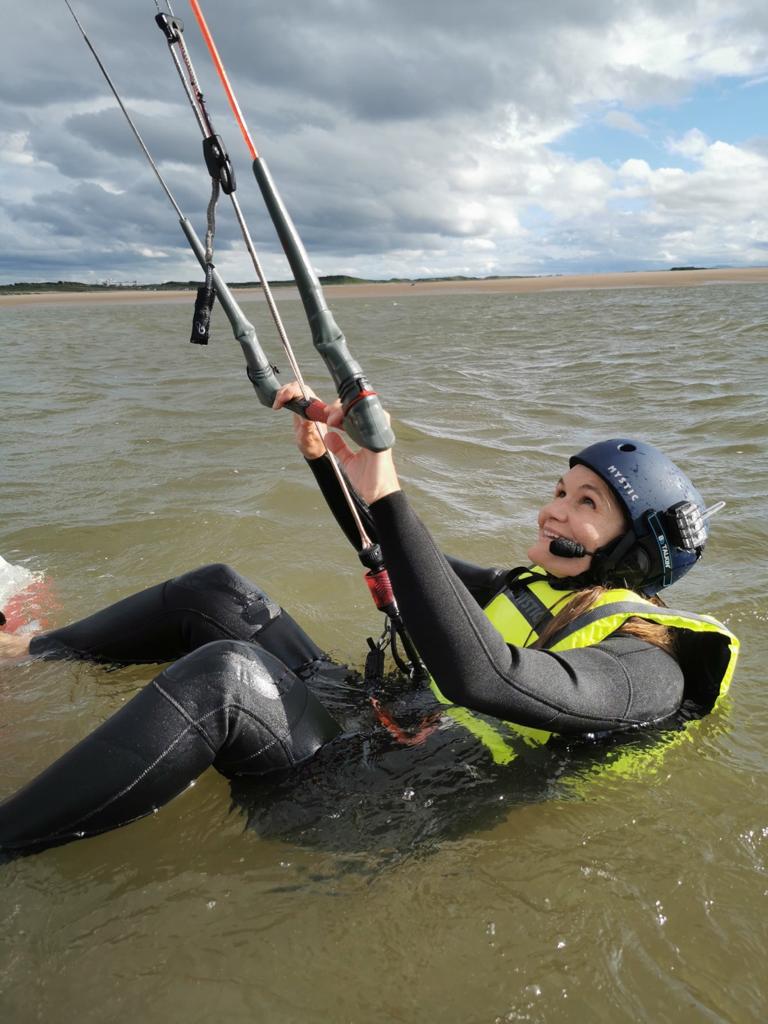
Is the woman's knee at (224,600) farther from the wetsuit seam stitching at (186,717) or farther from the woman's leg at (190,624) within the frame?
the wetsuit seam stitching at (186,717)

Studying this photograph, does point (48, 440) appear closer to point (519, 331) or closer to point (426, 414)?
point (426, 414)

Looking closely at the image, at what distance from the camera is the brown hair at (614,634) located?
2.50 metres

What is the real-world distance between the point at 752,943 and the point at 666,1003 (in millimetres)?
368

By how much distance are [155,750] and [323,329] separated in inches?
53.5

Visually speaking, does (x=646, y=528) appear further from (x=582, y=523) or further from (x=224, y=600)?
(x=224, y=600)

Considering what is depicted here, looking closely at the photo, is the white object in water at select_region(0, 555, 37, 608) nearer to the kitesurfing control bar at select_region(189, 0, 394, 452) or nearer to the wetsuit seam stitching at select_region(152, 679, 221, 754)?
the wetsuit seam stitching at select_region(152, 679, 221, 754)

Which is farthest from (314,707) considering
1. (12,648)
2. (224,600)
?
(12,648)

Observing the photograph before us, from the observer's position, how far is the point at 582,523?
2764 millimetres

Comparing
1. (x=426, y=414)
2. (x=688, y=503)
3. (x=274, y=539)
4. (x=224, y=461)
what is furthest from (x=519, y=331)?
(x=688, y=503)

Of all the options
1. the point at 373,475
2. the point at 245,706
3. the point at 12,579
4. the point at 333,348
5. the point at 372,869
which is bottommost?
the point at 12,579

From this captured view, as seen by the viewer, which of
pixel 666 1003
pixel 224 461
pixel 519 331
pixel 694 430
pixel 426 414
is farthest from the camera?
pixel 519 331

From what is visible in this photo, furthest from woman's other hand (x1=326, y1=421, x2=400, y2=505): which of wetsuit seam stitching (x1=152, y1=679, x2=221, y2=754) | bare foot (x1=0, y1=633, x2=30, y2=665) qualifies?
bare foot (x1=0, y1=633, x2=30, y2=665)

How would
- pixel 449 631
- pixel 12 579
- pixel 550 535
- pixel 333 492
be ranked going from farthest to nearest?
pixel 12 579 < pixel 333 492 < pixel 550 535 < pixel 449 631

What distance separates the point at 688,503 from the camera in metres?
2.77
